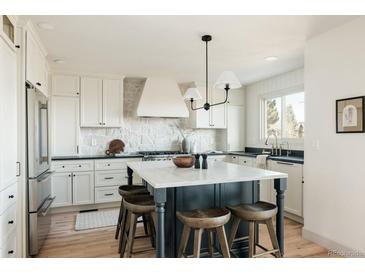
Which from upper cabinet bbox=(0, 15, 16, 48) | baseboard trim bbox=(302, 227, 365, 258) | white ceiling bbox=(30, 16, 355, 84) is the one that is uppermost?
white ceiling bbox=(30, 16, 355, 84)

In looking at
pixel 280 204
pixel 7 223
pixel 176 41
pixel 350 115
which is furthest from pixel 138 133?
pixel 350 115

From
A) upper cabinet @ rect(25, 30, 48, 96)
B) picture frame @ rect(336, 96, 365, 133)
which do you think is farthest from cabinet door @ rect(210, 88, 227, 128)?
upper cabinet @ rect(25, 30, 48, 96)

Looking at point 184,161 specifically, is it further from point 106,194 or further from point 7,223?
point 106,194

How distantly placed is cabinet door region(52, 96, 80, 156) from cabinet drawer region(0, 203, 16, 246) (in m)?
2.32

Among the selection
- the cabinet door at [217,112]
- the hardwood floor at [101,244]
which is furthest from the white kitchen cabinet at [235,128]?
the hardwood floor at [101,244]

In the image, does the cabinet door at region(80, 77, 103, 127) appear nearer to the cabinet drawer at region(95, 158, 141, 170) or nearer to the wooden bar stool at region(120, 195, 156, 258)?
the cabinet drawer at region(95, 158, 141, 170)

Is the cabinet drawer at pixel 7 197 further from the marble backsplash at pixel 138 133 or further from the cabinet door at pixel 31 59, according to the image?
the marble backsplash at pixel 138 133

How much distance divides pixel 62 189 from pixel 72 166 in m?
0.40

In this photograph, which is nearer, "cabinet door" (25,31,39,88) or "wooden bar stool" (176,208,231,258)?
"wooden bar stool" (176,208,231,258)

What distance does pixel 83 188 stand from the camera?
4.25m

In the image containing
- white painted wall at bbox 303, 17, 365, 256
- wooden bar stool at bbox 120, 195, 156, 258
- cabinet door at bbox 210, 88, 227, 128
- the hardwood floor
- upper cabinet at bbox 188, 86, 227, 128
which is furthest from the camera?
cabinet door at bbox 210, 88, 227, 128

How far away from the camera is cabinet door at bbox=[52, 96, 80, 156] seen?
4328 mm
